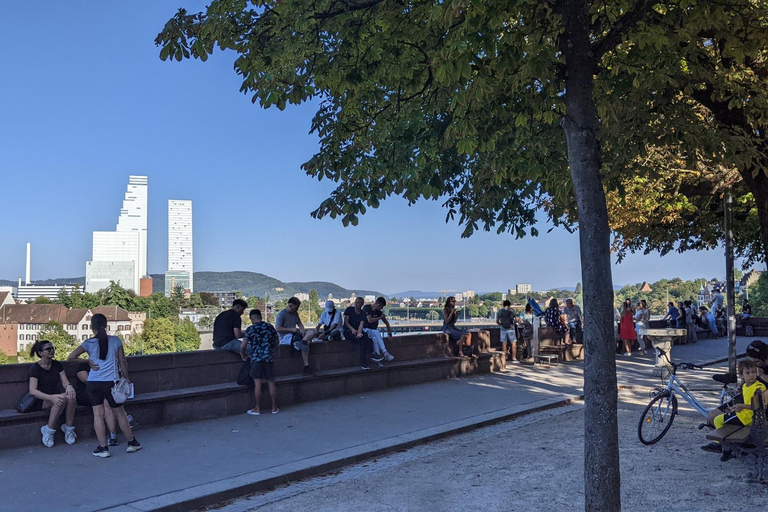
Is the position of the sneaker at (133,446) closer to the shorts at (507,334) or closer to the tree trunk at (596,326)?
the tree trunk at (596,326)

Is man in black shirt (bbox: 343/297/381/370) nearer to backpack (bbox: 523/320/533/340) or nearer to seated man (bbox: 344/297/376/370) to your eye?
seated man (bbox: 344/297/376/370)

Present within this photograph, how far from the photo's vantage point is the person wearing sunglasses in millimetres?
8469

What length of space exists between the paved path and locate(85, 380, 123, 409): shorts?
26.1 inches

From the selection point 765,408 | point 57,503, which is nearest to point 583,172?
point 765,408

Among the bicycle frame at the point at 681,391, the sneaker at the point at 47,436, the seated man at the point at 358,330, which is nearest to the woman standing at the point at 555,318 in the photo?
the seated man at the point at 358,330

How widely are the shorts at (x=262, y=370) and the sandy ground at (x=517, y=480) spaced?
3.02 m

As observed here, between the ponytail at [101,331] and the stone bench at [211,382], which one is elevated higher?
the ponytail at [101,331]

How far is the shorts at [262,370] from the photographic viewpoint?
10.8 meters

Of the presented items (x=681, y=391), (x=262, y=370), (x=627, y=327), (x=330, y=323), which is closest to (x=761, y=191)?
(x=681, y=391)

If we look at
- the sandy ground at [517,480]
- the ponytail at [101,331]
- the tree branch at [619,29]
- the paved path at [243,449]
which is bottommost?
the sandy ground at [517,480]

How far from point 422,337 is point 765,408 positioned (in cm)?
934

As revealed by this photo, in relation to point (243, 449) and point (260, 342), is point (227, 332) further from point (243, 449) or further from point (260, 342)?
point (243, 449)

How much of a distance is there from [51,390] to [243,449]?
2604mm

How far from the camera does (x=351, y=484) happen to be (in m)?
7.33
